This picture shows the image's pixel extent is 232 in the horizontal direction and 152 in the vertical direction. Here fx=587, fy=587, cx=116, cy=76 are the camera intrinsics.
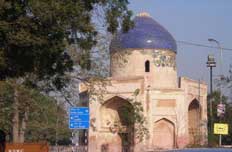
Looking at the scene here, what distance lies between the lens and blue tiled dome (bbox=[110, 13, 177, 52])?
1984 inches

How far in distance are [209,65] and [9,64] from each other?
35574 millimetres

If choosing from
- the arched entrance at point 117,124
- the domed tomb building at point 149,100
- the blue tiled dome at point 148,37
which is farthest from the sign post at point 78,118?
the blue tiled dome at point 148,37

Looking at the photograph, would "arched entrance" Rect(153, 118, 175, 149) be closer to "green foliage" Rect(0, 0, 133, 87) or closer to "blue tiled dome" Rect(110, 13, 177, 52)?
"blue tiled dome" Rect(110, 13, 177, 52)

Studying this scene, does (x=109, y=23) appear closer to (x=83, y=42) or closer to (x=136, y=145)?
(x=83, y=42)

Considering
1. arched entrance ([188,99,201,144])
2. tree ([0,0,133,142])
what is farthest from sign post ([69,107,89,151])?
arched entrance ([188,99,201,144])

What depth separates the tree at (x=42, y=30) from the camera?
46.8 ft

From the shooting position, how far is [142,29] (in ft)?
170

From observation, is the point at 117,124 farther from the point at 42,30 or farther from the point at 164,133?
the point at 42,30

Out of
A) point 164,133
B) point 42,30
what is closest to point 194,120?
point 164,133

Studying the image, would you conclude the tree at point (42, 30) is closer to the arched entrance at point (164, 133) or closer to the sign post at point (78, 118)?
the sign post at point (78, 118)

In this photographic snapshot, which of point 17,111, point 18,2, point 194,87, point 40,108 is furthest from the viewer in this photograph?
point 194,87

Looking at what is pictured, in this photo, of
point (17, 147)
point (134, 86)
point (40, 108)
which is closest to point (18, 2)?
point (17, 147)

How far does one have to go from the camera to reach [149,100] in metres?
47.3

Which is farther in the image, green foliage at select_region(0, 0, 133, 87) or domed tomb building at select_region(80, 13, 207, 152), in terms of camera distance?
domed tomb building at select_region(80, 13, 207, 152)
